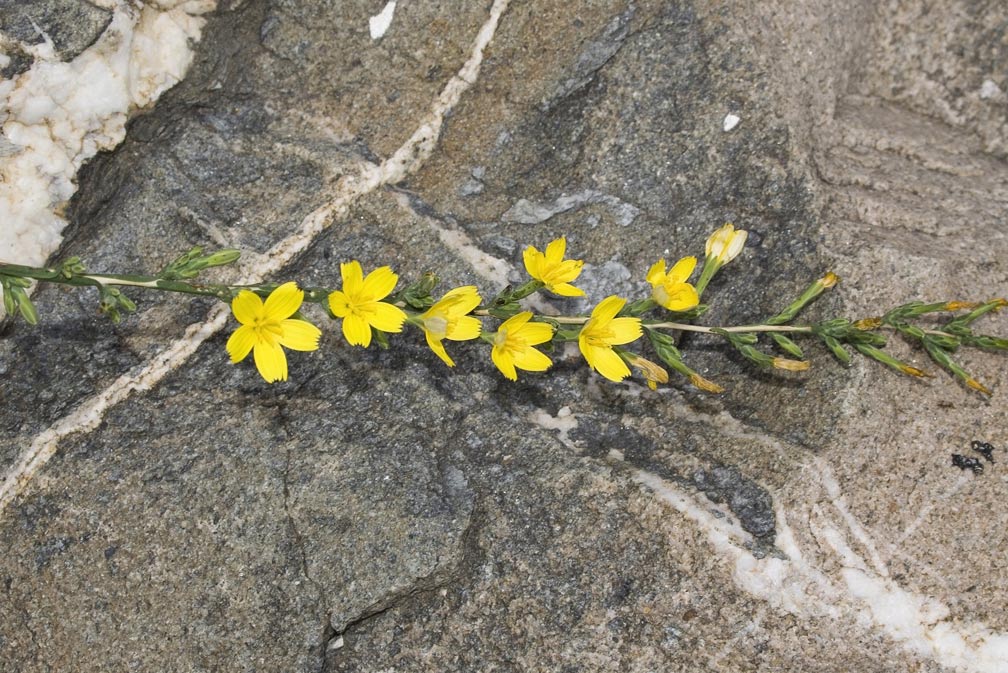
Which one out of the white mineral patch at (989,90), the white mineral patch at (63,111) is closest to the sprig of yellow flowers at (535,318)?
the white mineral patch at (63,111)

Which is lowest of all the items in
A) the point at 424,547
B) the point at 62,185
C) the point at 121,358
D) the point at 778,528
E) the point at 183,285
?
the point at 778,528

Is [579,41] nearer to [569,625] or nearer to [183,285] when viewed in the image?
[183,285]

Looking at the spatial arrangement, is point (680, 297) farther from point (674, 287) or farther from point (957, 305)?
point (957, 305)

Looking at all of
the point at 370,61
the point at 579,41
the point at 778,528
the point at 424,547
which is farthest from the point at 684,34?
the point at 424,547

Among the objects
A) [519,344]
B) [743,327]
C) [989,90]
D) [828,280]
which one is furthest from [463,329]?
[989,90]

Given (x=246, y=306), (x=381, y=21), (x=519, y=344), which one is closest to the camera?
(x=246, y=306)

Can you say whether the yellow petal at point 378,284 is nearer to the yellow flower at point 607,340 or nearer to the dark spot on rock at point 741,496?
the yellow flower at point 607,340
